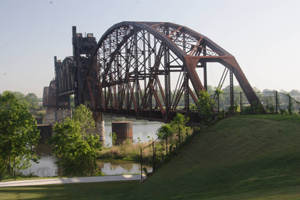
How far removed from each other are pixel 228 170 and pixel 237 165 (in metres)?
0.43

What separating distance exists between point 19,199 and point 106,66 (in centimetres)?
3940

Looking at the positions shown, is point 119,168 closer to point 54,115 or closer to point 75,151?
point 75,151

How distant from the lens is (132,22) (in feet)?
120

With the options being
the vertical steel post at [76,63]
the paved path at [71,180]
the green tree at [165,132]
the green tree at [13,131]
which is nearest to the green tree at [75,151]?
the green tree at [13,131]

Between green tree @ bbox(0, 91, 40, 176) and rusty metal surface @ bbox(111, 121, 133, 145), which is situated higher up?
green tree @ bbox(0, 91, 40, 176)

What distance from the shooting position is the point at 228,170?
40.8 feet

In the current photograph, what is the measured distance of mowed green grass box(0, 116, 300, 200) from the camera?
977 centimetres

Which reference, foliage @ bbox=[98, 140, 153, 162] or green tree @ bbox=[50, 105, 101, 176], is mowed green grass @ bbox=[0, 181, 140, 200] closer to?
green tree @ bbox=[50, 105, 101, 176]

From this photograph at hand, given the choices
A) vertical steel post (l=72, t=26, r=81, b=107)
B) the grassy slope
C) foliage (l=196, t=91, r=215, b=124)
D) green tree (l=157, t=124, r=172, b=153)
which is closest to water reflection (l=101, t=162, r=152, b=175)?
green tree (l=157, t=124, r=172, b=153)

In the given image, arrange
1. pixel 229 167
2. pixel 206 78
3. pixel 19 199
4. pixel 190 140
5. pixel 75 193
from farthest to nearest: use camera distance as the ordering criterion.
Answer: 1. pixel 206 78
2. pixel 190 140
3. pixel 75 193
4. pixel 19 199
5. pixel 229 167

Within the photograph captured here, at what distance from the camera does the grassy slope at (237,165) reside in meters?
9.61

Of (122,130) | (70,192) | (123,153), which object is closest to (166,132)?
→ (70,192)

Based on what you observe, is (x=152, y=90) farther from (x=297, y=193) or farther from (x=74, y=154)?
(x=297, y=193)

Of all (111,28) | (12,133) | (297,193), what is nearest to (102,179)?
(12,133)
